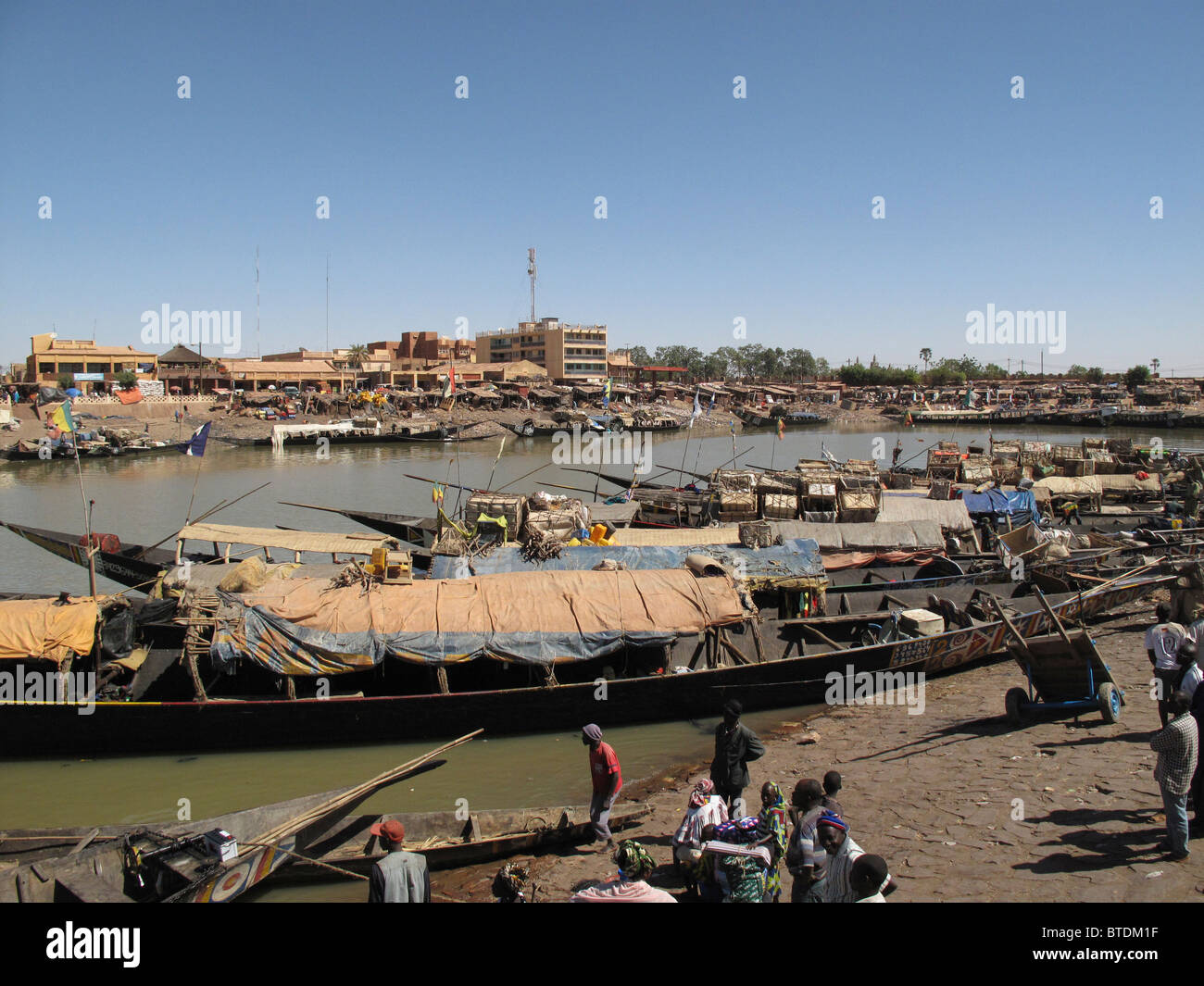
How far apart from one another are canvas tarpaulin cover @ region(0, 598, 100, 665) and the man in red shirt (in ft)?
20.8

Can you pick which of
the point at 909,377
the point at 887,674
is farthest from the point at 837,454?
the point at 909,377

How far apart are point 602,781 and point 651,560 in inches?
267

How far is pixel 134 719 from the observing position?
9.50 m

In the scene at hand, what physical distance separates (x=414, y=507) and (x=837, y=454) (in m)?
30.5

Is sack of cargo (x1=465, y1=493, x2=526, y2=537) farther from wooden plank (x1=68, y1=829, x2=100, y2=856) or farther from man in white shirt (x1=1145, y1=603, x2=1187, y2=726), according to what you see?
man in white shirt (x1=1145, y1=603, x2=1187, y2=726)

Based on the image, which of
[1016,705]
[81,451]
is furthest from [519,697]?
[81,451]

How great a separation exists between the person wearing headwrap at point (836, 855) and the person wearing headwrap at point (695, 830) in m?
1.05

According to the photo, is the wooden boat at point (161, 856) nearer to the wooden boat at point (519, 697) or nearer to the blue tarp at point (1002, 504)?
the wooden boat at point (519, 697)

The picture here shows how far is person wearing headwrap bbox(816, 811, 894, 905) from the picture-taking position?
4488 millimetres

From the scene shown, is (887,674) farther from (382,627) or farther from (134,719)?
(134,719)

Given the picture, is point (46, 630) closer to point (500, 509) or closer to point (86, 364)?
point (500, 509)

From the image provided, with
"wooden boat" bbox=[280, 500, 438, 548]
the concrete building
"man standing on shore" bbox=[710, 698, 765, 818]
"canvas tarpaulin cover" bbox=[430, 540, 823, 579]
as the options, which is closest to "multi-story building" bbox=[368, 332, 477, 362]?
the concrete building

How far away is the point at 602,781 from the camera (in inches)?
266
